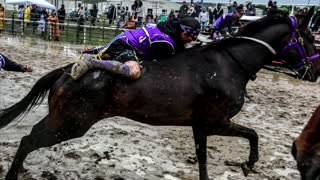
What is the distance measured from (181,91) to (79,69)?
0.98m

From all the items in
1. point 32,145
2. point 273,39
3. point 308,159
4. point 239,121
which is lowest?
point 239,121

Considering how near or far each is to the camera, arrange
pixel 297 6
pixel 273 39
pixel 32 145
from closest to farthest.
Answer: pixel 32 145 < pixel 273 39 < pixel 297 6

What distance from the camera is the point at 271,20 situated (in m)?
4.37

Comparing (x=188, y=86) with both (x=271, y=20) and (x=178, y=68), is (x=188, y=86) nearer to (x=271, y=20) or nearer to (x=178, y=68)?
(x=178, y=68)

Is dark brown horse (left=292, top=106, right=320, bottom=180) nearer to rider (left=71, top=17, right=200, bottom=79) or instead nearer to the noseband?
rider (left=71, top=17, right=200, bottom=79)

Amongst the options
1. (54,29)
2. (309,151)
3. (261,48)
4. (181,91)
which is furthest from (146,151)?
(54,29)

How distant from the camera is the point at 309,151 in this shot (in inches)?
88.4

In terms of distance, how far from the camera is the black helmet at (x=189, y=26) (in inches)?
163

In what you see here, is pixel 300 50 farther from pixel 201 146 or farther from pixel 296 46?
pixel 201 146

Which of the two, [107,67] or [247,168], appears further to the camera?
[247,168]

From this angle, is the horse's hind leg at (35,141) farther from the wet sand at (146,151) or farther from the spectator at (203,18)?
the spectator at (203,18)

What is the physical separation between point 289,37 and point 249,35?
1.36ft

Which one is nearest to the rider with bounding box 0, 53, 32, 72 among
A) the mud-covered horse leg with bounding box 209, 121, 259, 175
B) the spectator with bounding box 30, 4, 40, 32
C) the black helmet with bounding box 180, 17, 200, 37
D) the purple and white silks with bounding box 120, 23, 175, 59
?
the purple and white silks with bounding box 120, 23, 175, 59

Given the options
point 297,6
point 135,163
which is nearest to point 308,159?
point 135,163
